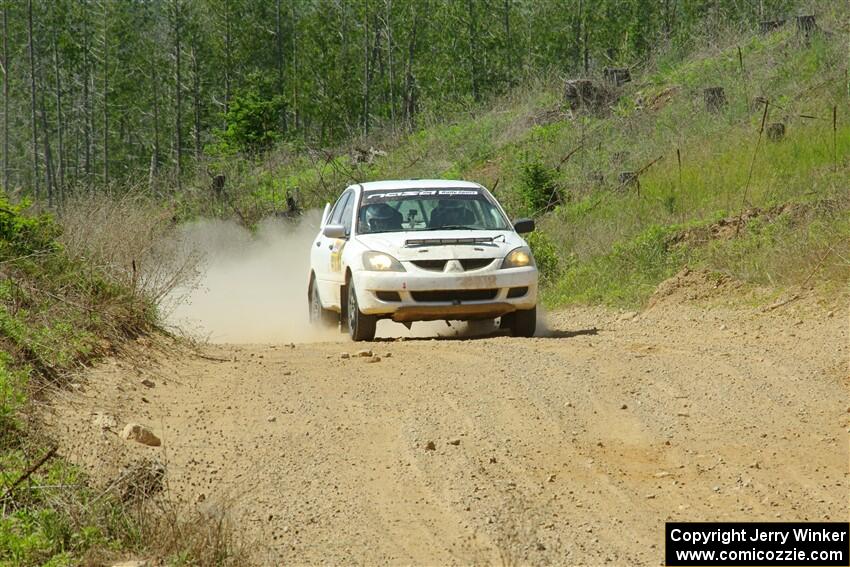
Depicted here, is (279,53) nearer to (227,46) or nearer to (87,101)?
(227,46)

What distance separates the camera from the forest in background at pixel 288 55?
61.8 metres

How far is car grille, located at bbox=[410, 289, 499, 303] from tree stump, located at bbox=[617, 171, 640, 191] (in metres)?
9.02

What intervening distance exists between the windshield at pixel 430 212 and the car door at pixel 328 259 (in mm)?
505

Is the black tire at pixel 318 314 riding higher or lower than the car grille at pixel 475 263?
lower

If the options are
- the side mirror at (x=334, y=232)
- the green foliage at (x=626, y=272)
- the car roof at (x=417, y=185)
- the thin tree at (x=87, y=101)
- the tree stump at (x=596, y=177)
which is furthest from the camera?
the thin tree at (x=87, y=101)

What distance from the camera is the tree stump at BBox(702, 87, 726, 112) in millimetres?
23812

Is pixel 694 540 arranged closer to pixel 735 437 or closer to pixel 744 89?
pixel 735 437

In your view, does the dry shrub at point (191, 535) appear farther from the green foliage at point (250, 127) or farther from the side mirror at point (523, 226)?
the green foliage at point (250, 127)

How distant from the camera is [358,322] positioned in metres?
12.1

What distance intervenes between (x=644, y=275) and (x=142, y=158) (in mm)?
68892

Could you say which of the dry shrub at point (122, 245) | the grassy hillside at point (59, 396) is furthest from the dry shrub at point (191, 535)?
the dry shrub at point (122, 245)

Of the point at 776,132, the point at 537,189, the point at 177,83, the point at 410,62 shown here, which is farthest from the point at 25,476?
the point at 177,83

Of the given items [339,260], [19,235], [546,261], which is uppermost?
[19,235]

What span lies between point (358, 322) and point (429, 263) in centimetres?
90
